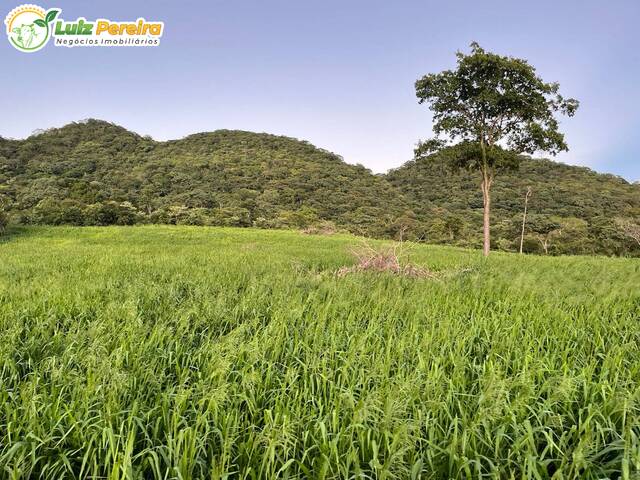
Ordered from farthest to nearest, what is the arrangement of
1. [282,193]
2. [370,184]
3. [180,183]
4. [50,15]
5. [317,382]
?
[370,184] < [282,193] < [180,183] < [50,15] < [317,382]

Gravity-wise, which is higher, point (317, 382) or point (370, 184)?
point (370, 184)

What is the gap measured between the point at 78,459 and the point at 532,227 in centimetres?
5378

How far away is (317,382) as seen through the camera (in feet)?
9.51

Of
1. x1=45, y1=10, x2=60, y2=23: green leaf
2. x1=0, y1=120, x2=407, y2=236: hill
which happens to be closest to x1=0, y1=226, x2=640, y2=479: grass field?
x1=45, y1=10, x2=60, y2=23: green leaf

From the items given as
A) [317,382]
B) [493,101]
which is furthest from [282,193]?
[317,382]

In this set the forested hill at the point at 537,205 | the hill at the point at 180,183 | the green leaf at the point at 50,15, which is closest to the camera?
the green leaf at the point at 50,15

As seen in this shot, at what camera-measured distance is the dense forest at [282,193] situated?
4106cm

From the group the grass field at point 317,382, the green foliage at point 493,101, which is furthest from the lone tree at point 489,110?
the grass field at point 317,382

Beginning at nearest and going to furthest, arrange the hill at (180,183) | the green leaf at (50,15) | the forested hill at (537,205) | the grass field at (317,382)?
the grass field at (317,382), the green leaf at (50,15), the forested hill at (537,205), the hill at (180,183)

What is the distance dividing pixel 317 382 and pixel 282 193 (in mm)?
69129

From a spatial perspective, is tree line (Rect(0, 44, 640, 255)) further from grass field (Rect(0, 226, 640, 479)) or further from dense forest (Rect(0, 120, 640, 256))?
grass field (Rect(0, 226, 640, 479))

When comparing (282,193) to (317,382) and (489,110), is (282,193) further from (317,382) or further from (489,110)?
(317,382)

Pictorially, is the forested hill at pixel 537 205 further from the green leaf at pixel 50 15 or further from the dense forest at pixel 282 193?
the green leaf at pixel 50 15

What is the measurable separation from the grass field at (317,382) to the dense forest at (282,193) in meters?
17.6
